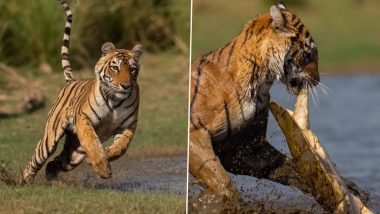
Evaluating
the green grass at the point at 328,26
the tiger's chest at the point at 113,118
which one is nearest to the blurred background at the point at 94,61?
the tiger's chest at the point at 113,118

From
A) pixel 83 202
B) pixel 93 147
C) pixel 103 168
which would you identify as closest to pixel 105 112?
pixel 93 147

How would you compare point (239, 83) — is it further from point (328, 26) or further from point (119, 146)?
point (328, 26)

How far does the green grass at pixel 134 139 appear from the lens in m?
7.54

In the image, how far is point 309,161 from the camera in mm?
7672

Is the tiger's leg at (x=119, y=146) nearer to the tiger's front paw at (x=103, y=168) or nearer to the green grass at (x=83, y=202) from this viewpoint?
the tiger's front paw at (x=103, y=168)

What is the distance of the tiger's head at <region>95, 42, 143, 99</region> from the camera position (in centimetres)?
789

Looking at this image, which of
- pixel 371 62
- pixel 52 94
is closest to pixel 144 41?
pixel 52 94

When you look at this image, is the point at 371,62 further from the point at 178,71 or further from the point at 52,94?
the point at 52,94

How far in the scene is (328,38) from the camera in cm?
2281

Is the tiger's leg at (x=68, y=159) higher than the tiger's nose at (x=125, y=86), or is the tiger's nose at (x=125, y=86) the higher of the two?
the tiger's nose at (x=125, y=86)

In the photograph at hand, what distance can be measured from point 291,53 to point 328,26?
15.6 metres

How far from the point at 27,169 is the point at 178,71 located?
5662 mm

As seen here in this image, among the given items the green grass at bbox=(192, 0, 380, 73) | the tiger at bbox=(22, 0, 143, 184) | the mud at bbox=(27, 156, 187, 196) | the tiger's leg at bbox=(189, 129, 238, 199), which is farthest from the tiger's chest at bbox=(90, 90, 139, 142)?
the green grass at bbox=(192, 0, 380, 73)

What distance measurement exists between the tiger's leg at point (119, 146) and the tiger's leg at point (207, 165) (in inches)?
22.7
